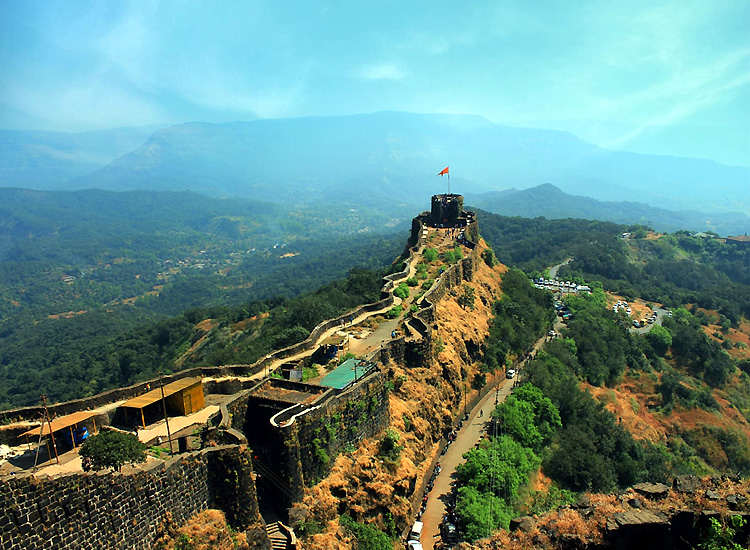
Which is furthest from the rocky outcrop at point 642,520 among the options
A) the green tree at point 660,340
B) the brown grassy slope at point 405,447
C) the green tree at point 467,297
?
the green tree at point 660,340

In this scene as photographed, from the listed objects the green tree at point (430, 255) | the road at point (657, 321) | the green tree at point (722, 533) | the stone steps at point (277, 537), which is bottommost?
the road at point (657, 321)

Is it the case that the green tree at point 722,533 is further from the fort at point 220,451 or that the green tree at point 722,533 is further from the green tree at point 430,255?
the green tree at point 430,255

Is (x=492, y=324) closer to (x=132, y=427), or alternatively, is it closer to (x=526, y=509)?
(x=526, y=509)

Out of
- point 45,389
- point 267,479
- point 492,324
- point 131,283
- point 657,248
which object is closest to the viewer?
point 267,479

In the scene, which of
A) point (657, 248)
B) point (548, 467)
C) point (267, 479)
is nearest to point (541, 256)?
point (657, 248)

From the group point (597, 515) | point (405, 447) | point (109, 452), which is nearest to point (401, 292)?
point (405, 447)
